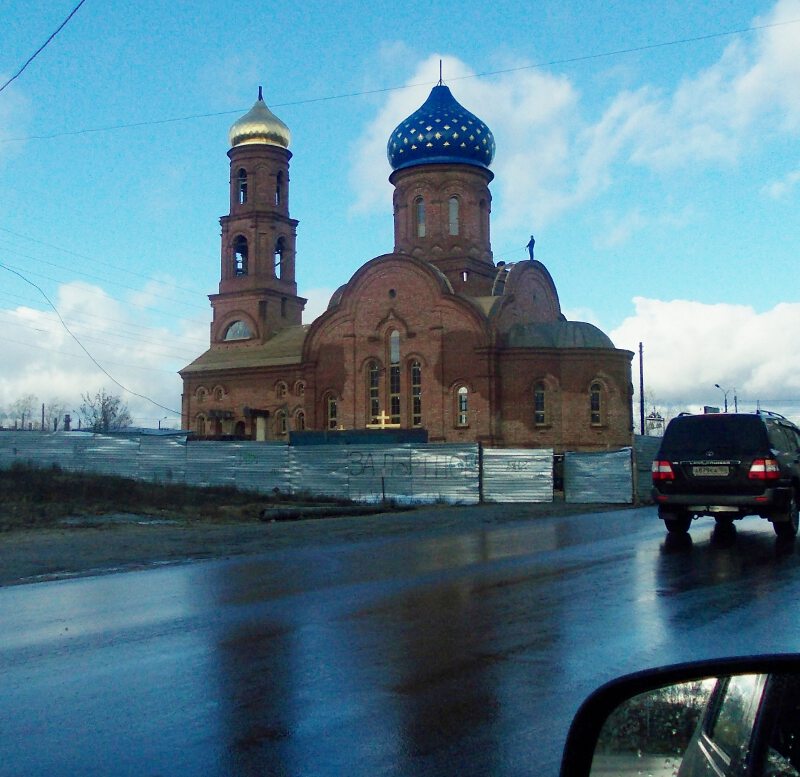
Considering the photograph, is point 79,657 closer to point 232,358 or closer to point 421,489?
point 421,489

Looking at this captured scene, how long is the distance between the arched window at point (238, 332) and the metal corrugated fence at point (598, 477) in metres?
28.7

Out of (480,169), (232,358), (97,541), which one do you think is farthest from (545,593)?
(232,358)

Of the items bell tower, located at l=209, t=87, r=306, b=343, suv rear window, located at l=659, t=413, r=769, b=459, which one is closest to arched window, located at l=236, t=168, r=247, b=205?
bell tower, located at l=209, t=87, r=306, b=343

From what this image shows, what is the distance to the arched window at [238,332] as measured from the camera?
2006 inches

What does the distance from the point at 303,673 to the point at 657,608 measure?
352 cm

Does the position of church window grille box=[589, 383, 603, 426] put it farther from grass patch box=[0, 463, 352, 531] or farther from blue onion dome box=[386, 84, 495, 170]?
grass patch box=[0, 463, 352, 531]

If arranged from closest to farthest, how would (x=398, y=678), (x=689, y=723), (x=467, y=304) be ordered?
(x=689, y=723) → (x=398, y=678) → (x=467, y=304)

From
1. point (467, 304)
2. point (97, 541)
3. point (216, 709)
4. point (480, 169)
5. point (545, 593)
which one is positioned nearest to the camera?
point (216, 709)

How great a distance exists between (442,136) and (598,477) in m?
24.9

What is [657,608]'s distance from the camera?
7977mm

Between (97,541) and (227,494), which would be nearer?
(97,541)

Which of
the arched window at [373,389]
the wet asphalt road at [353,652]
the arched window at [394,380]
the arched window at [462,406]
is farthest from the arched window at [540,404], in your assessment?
the wet asphalt road at [353,652]

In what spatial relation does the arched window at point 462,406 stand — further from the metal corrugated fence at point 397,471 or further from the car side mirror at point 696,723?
the car side mirror at point 696,723

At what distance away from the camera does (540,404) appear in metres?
40.2
